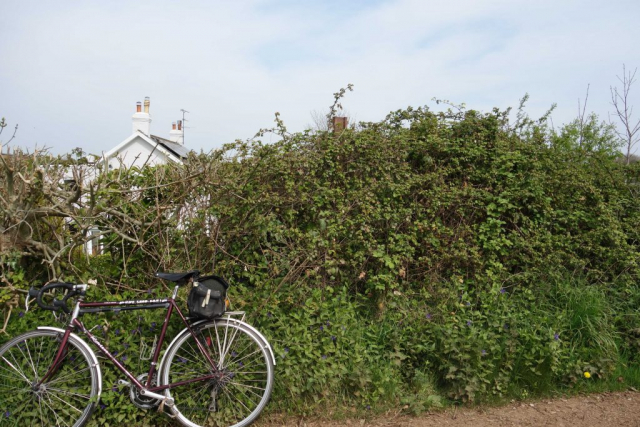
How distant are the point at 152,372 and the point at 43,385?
797 millimetres

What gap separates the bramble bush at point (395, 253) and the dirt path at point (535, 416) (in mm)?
131

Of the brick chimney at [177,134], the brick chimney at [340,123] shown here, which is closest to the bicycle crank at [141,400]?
the brick chimney at [340,123]

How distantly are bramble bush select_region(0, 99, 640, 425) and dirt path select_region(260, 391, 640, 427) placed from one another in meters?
0.13

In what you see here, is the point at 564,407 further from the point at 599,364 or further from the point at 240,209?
the point at 240,209

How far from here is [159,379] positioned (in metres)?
3.81

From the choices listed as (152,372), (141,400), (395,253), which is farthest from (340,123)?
(141,400)

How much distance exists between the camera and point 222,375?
3.90 m

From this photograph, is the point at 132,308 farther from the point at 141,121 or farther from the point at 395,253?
the point at 141,121

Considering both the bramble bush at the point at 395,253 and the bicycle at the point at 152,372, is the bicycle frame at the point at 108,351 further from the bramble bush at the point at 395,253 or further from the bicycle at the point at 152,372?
the bramble bush at the point at 395,253

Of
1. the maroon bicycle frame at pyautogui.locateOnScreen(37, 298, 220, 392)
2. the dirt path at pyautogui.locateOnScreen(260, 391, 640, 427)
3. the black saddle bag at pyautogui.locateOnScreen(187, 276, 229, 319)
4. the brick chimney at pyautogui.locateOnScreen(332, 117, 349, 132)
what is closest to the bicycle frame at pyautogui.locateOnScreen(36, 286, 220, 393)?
the maroon bicycle frame at pyautogui.locateOnScreen(37, 298, 220, 392)

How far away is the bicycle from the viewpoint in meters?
3.75

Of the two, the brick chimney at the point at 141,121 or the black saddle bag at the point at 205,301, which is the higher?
the brick chimney at the point at 141,121

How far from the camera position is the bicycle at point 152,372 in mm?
3750

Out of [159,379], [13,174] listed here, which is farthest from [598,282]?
[13,174]
